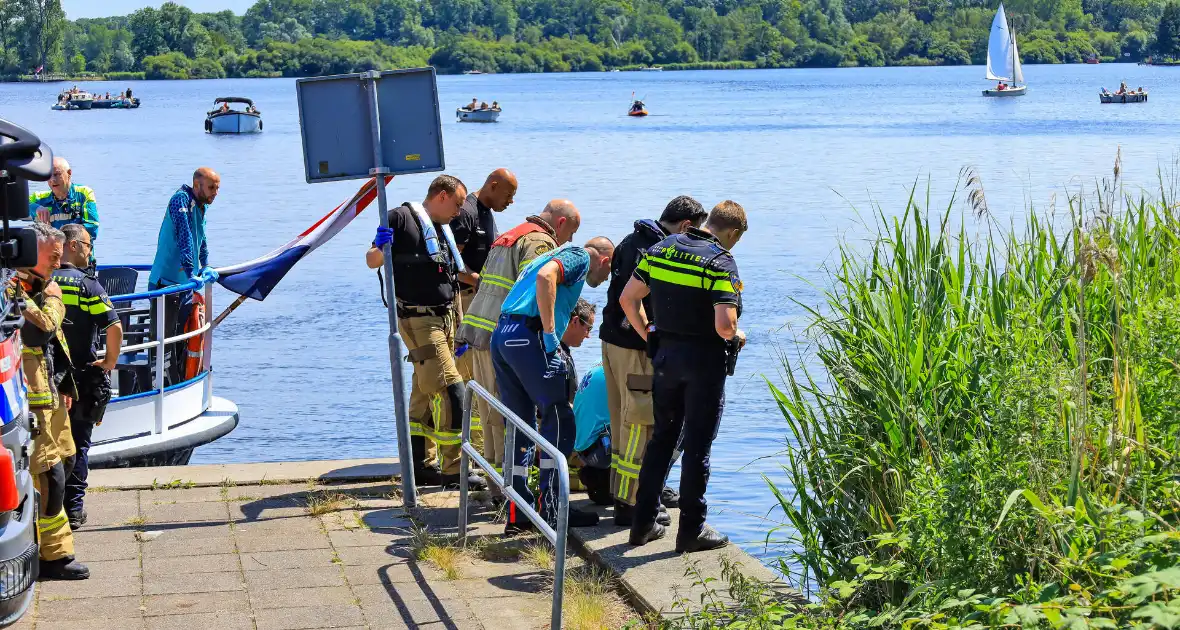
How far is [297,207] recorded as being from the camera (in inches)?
1633

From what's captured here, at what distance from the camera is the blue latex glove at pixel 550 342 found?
694cm

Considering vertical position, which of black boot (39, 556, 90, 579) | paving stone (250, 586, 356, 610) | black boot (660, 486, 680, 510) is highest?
black boot (39, 556, 90, 579)

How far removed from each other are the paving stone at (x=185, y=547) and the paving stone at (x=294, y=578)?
44 centimetres

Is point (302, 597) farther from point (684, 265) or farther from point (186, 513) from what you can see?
point (684, 265)

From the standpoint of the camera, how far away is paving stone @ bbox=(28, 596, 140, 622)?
5.95m

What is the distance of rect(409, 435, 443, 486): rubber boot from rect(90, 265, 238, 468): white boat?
6.32 ft

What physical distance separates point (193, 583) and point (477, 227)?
3194mm

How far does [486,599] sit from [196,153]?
210 feet

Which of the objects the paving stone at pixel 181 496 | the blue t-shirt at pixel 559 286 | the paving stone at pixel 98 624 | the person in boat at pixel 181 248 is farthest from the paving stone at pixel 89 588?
the person in boat at pixel 181 248

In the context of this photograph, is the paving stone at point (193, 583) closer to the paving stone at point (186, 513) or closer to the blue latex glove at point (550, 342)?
the paving stone at point (186, 513)

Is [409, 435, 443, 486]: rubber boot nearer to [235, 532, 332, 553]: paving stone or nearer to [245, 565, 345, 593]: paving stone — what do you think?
[235, 532, 332, 553]: paving stone

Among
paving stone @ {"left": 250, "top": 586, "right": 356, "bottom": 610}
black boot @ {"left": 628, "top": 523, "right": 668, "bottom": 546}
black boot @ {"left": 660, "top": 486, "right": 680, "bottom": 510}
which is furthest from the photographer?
black boot @ {"left": 660, "top": 486, "right": 680, "bottom": 510}

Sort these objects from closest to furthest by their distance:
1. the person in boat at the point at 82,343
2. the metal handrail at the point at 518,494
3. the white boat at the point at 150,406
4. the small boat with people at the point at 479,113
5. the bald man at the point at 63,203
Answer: the metal handrail at the point at 518,494, the person in boat at the point at 82,343, the white boat at the point at 150,406, the bald man at the point at 63,203, the small boat with people at the point at 479,113

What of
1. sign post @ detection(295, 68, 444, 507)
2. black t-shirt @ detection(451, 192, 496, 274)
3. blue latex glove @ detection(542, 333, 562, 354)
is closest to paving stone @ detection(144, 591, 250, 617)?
sign post @ detection(295, 68, 444, 507)
